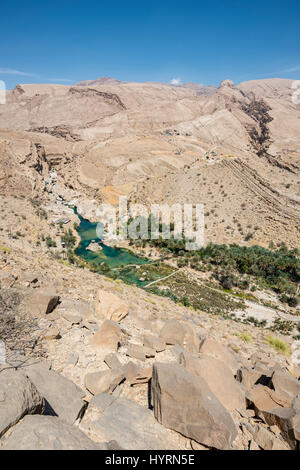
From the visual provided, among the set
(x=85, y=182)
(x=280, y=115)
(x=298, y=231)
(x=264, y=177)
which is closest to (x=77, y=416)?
(x=298, y=231)

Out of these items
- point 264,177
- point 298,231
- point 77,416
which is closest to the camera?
point 77,416

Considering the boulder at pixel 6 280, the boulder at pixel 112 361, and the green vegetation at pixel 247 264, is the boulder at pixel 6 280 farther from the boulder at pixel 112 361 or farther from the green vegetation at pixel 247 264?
the green vegetation at pixel 247 264

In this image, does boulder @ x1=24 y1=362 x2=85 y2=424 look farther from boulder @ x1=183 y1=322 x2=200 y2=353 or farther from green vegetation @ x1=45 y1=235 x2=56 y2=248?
green vegetation @ x1=45 y1=235 x2=56 y2=248

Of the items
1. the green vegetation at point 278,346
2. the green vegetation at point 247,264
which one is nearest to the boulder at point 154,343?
the green vegetation at point 278,346

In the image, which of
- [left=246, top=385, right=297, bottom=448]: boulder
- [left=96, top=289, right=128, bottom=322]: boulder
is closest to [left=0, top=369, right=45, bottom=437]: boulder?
[left=246, top=385, right=297, bottom=448]: boulder
